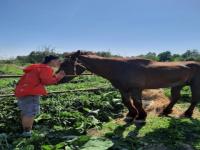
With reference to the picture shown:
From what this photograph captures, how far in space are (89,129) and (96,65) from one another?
1512mm

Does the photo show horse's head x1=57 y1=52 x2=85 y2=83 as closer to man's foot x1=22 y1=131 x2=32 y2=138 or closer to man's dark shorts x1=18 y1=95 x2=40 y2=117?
man's dark shorts x1=18 y1=95 x2=40 y2=117

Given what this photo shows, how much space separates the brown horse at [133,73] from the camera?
24.3ft

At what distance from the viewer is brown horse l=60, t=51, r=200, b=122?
24.3 ft

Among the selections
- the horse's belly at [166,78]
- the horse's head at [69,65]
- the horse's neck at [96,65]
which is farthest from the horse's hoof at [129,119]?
the horse's head at [69,65]

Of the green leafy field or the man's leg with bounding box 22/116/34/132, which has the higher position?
the man's leg with bounding box 22/116/34/132

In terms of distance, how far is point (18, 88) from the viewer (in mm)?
5910

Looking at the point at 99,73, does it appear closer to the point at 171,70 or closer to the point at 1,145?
the point at 171,70

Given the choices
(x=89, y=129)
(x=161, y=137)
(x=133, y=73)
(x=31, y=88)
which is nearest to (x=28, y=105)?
(x=31, y=88)

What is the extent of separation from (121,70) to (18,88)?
8.42ft

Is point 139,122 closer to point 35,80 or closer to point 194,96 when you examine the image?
point 194,96

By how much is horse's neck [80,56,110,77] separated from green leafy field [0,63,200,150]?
3.25 feet

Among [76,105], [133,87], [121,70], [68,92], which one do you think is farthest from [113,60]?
[68,92]

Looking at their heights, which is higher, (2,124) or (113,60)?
(113,60)

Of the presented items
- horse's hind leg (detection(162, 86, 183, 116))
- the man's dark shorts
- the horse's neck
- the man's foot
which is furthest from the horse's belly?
the man's foot
